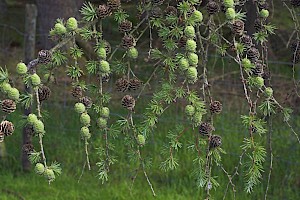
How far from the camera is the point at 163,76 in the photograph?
1.42 meters

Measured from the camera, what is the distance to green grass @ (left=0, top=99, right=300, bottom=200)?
361cm

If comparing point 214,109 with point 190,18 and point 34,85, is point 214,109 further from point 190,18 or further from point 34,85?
point 34,85

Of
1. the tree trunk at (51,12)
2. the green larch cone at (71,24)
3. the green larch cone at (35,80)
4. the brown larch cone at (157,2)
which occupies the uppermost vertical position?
Result: the tree trunk at (51,12)

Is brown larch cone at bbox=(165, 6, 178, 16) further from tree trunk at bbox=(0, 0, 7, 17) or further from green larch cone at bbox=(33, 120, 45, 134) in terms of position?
tree trunk at bbox=(0, 0, 7, 17)

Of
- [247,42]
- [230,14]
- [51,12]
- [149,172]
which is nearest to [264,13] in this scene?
[247,42]

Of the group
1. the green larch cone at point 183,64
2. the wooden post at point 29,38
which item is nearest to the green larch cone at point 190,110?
the green larch cone at point 183,64

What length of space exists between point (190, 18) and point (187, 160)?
2.64 metres

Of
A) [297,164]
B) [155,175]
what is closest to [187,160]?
[155,175]

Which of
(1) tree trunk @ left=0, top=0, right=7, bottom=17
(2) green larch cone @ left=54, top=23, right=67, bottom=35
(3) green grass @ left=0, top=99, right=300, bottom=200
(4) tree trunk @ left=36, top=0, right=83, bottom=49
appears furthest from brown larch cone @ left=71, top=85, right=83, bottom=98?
(1) tree trunk @ left=0, top=0, right=7, bottom=17

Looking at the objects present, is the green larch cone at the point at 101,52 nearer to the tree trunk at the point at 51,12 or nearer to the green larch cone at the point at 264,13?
the green larch cone at the point at 264,13

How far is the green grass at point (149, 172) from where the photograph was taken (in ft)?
11.9

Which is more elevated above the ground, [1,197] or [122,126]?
[122,126]

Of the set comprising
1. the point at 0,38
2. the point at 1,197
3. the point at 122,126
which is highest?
the point at 0,38

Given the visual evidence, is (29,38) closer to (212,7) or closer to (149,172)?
(149,172)
